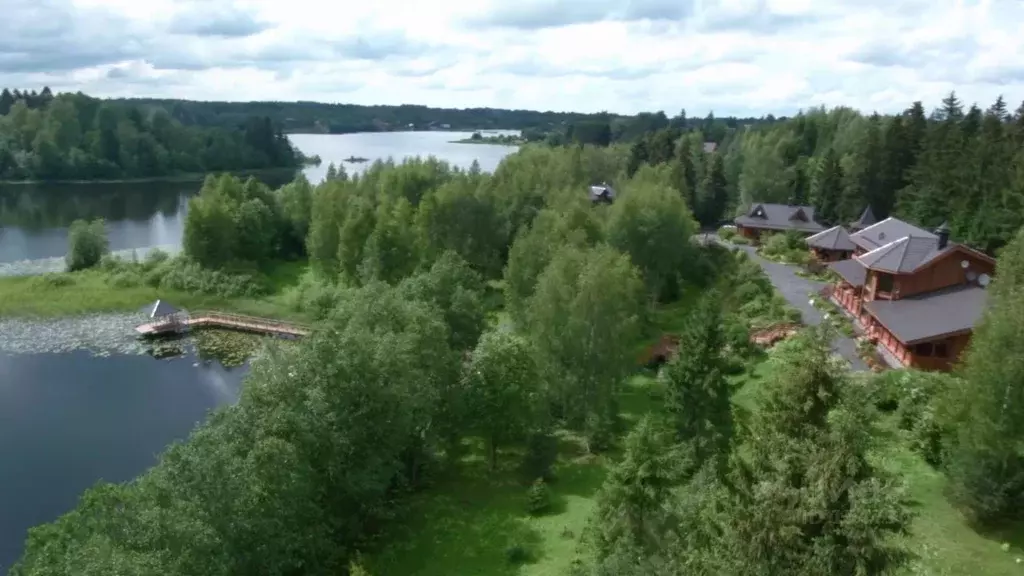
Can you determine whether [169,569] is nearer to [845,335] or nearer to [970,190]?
[845,335]

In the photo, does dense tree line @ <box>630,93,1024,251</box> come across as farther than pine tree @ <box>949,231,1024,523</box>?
Yes

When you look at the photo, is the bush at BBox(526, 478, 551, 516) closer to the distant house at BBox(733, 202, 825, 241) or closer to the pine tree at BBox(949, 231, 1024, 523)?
the pine tree at BBox(949, 231, 1024, 523)

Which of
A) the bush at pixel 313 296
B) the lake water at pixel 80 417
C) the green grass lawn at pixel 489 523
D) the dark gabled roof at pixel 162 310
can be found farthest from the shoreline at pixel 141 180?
the green grass lawn at pixel 489 523

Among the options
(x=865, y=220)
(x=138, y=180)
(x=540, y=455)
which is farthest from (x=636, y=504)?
(x=138, y=180)

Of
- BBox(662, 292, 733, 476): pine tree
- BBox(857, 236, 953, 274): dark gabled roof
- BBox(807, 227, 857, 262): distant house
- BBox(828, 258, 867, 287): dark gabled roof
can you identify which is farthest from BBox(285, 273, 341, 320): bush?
BBox(807, 227, 857, 262): distant house

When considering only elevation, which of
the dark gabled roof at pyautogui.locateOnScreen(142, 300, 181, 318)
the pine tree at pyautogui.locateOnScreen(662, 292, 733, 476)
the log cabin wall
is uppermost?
the log cabin wall

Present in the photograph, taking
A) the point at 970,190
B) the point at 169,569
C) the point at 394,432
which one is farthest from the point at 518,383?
the point at 970,190

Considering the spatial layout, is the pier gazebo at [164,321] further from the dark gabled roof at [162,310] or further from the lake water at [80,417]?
the lake water at [80,417]
